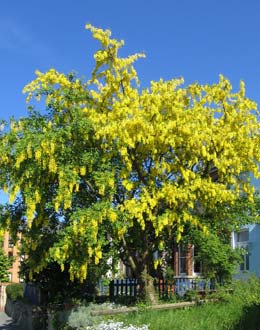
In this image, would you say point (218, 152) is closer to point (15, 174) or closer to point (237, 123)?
point (237, 123)

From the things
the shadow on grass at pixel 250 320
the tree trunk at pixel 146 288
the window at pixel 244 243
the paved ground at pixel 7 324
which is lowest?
the paved ground at pixel 7 324

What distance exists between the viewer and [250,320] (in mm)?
11000

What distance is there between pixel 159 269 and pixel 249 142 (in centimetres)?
676

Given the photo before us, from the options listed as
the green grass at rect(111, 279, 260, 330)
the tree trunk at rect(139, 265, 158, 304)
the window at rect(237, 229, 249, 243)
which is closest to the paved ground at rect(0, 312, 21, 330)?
the tree trunk at rect(139, 265, 158, 304)

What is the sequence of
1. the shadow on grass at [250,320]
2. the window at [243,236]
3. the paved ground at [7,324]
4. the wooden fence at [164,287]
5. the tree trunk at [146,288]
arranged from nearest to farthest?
the shadow on grass at [250,320]
the tree trunk at [146,288]
the wooden fence at [164,287]
the paved ground at [7,324]
the window at [243,236]

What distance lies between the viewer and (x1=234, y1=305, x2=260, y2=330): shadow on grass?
1071 centimetres

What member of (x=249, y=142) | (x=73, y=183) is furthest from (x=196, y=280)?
(x=73, y=183)

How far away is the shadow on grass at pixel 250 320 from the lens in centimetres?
1071

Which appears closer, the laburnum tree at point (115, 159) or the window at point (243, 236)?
the laburnum tree at point (115, 159)

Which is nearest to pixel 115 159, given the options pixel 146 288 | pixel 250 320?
pixel 146 288

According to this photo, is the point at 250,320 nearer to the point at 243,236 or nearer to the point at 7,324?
the point at 243,236

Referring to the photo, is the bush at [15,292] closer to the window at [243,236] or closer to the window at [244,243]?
the window at [244,243]

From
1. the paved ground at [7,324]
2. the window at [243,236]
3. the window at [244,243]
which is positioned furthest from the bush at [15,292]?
the window at [243,236]

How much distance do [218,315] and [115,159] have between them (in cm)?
472
